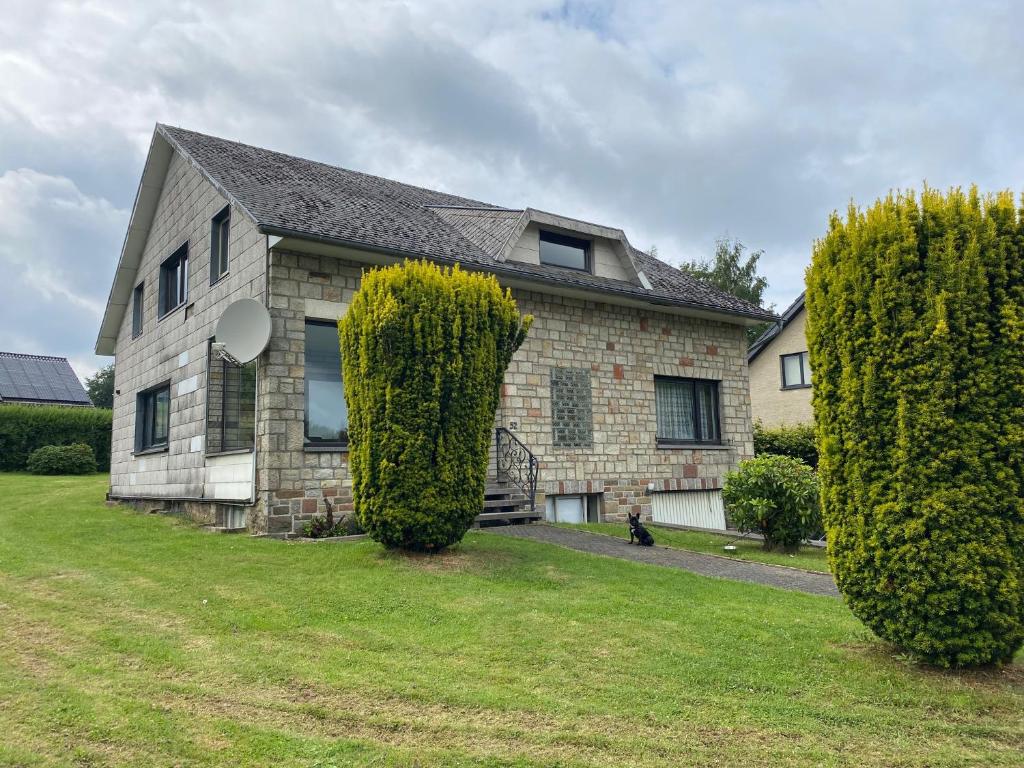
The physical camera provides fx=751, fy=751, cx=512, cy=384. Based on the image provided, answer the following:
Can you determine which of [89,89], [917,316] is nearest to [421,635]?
[917,316]

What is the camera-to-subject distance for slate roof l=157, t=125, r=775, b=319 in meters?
11.2

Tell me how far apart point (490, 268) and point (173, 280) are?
7406 millimetres

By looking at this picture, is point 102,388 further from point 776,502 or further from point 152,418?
point 776,502

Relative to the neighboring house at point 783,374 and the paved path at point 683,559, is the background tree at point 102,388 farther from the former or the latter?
the paved path at point 683,559

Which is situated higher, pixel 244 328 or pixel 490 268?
pixel 490 268

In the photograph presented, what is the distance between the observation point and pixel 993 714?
432 centimetres

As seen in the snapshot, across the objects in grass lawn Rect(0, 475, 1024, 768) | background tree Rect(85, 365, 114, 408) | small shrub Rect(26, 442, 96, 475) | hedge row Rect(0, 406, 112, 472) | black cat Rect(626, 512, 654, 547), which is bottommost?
grass lawn Rect(0, 475, 1024, 768)

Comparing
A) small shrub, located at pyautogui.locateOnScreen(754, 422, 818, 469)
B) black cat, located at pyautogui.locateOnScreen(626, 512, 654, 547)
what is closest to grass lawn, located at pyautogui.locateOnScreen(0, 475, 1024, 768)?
black cat, located at pyautogui.locateOnScreen(626, 512, 654, 547)

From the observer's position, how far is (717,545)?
452 inches

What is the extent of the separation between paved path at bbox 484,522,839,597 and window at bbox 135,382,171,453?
7.66m

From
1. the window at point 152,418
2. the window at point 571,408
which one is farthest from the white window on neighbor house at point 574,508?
the window at point 152,418

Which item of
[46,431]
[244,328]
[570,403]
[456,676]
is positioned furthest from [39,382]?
[456,676]

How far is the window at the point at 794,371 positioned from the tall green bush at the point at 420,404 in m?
20.2

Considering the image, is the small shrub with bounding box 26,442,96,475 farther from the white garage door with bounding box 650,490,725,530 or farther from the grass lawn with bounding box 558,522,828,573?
the white garage door with bounding box 650,490,725,530
